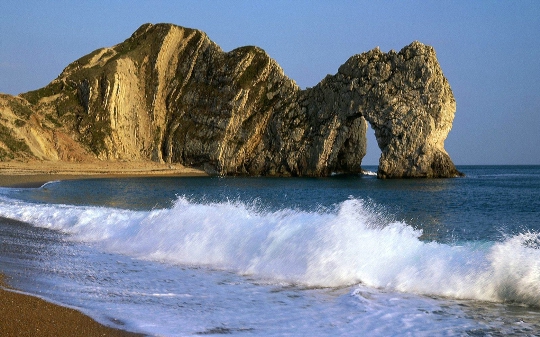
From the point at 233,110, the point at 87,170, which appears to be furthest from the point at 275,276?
the point at 233,110

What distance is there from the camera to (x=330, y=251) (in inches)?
485

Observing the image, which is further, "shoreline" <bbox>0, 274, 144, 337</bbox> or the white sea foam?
the white sea foam

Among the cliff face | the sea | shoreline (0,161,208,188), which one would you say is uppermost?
the cliff face

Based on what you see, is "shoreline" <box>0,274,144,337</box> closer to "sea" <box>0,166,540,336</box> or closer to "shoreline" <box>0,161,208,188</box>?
"sea" <box>0,166,540,336</box>

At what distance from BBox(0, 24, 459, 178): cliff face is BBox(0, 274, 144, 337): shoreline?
2845 inches

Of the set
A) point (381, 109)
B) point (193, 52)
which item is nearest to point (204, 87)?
point (193, 52)

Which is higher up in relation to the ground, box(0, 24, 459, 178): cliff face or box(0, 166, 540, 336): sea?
box(0, 24, 459, 178): cliff face

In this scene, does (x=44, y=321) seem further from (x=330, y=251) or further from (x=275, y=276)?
(x=330, y=251)

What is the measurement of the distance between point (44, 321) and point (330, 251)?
6515 mm

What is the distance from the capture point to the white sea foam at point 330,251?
10.4 m

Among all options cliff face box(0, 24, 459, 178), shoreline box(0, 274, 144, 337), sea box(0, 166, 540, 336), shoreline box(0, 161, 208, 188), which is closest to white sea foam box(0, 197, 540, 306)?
sea box(0, 166, 540, 336)

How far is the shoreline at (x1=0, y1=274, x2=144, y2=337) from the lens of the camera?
7.08 m

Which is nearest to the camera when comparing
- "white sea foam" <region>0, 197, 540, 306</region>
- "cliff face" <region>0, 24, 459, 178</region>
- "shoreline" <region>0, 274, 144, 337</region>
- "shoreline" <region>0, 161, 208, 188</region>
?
"shoreline" <region>0, 274, 144, 337</region>

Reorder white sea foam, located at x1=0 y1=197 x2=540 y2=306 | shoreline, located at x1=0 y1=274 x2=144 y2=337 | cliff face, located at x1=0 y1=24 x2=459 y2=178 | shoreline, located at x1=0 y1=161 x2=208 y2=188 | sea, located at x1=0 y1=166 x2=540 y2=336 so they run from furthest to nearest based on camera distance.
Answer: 1. cliff face, located at x1=0 y1=24 x2=459 y2=178
2. shoreline, located at x1=0 y1=161 x2=208 y2=188
3. white sea foam, located at x1=0 y1=197 x2=540 y2=306
4. sea, located at x1=0 y1=166 x2=540 y2=336
5. shoreline, located at x1=0 y1=274 x2=144 y2=337
